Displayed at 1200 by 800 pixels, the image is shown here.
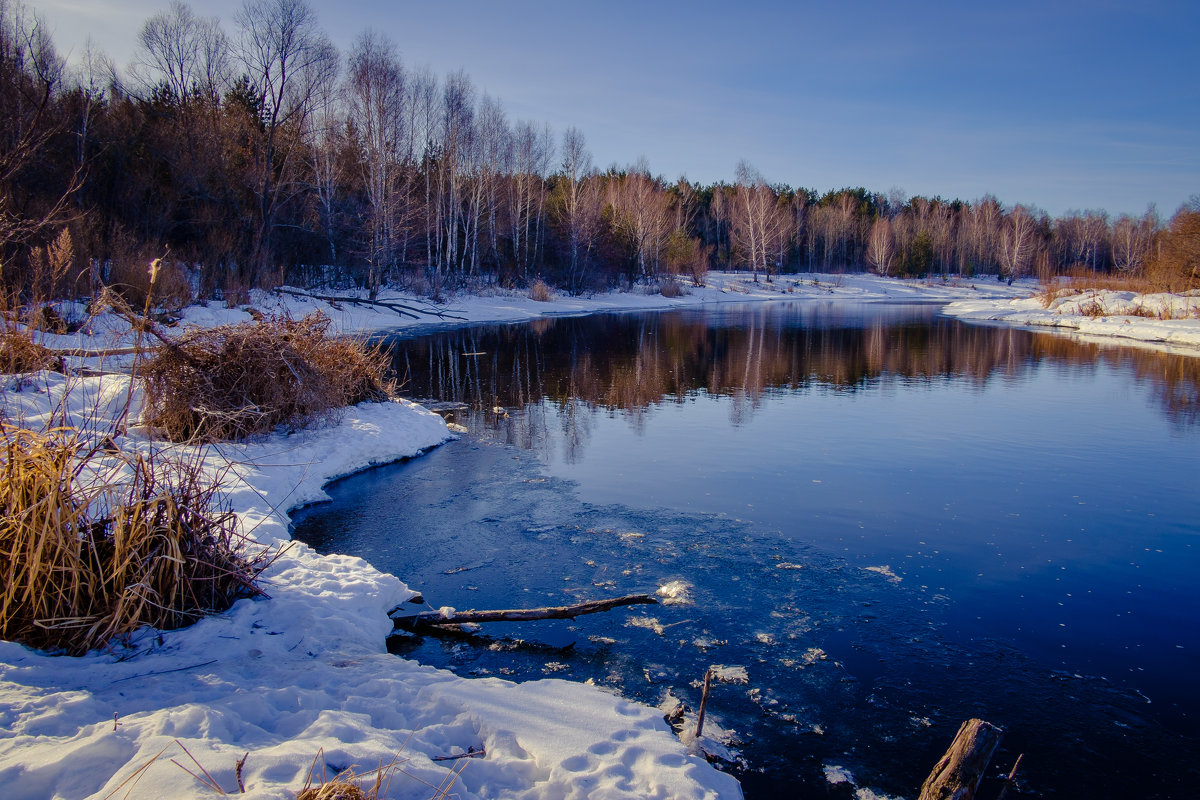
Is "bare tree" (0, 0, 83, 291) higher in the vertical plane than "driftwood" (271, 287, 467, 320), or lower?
higher

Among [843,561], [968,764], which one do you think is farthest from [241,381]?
[968,764]

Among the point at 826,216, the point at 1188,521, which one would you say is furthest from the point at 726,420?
the point at 826,216

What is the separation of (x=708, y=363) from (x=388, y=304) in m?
17.5

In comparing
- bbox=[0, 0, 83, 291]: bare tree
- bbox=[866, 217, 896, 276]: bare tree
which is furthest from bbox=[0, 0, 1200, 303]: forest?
bbox=[866, 217, 896, 276]: bare tree

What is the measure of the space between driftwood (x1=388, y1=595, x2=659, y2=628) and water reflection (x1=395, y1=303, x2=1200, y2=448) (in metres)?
5.60

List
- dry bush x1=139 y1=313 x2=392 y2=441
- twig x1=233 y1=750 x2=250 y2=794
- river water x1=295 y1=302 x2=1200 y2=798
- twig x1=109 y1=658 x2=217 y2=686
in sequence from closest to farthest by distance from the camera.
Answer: twig x1=233 y1=750 x2=250 y2=794
twig x1=109 y1=658 x2=217 y2=686
river water x1=295 y1=302 x2=1200 y2=798
dry bush x1=139 y1=313 x2=392 y2=441

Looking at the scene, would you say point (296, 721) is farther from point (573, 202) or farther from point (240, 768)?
point (573, 202)

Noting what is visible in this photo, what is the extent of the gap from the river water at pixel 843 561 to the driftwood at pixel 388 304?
17.1 metres

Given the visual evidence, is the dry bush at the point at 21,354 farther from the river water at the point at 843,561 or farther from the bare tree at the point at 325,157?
the bare tree at the point at 325,157

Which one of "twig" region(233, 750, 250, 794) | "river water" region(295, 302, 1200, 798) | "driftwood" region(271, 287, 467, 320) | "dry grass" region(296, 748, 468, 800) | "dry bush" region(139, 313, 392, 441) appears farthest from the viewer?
"driftwood" region(271, 287, 467, 320)

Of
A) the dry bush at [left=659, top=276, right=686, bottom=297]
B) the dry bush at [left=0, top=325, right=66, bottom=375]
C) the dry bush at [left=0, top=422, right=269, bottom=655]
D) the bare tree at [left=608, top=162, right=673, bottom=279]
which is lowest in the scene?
the dry bush at [left=0, top=422, right=269, bottom=655]

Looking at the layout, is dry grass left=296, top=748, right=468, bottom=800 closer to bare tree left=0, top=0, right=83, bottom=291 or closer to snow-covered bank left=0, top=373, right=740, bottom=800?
snow-covered bank left=0, top=373, right=740, bottom=800

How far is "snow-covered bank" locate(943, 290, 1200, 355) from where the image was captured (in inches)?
1168

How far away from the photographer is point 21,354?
947 cm
